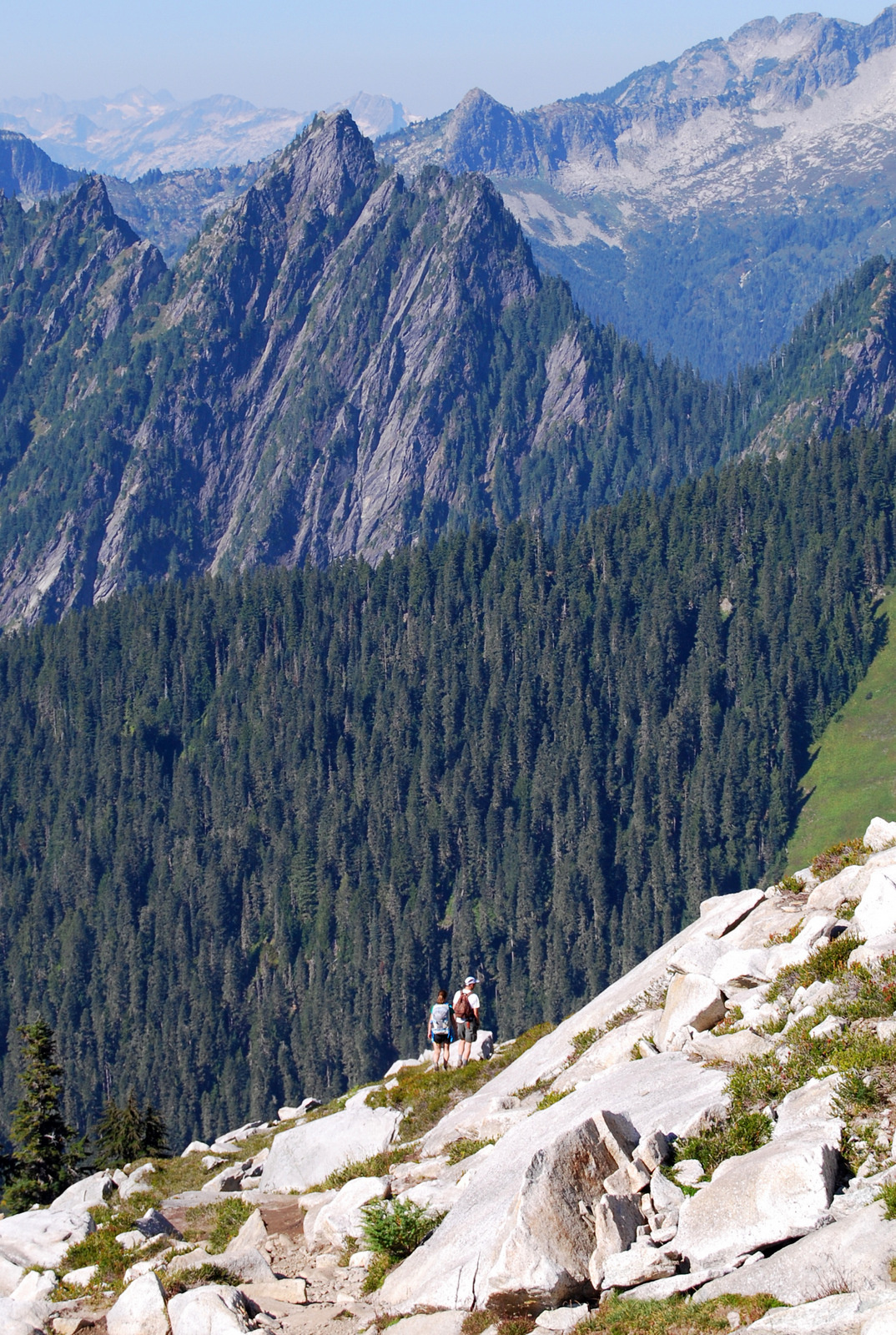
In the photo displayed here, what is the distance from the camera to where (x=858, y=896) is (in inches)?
1654

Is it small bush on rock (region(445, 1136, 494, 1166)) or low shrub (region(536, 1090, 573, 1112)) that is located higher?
low shrub (region(536, 1090, 573, 1112))

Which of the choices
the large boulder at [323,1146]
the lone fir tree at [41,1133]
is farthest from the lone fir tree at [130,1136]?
the large boulder at [323,1146]

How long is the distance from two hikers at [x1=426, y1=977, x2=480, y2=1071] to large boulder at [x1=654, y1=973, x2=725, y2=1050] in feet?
47.7

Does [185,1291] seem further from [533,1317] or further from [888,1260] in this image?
[888,1260]

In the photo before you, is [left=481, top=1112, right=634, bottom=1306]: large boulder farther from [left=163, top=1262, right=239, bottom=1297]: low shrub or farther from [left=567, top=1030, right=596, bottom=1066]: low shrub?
[left=567, top=1030, right=596, bottom=1066]: low shrub

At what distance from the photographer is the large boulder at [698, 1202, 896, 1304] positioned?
23953 millimetres

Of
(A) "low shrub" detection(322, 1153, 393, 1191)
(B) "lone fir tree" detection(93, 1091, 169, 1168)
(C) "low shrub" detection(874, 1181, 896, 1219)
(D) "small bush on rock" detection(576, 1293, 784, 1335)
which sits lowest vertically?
(B) "lone fir tree" detection(93, 1091, 169, 1168)

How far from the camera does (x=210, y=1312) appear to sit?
31406 mm

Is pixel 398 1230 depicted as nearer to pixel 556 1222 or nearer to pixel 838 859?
pixel 556 1222

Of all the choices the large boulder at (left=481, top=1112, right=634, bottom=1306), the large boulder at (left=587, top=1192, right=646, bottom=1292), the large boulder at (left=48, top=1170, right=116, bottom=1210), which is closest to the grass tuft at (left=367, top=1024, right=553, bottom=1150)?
the large boulder at (left=48, top=1170, right=116, bottom=1210)

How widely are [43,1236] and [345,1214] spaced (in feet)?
35.0

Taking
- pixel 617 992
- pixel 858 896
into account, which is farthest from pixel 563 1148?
pixel 617 992

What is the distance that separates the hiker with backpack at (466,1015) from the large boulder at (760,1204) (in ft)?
86.7

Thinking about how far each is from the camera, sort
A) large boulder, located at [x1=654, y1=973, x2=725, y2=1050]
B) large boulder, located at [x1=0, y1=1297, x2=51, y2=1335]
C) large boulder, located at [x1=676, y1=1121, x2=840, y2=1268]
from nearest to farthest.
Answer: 1. large boulder, located at [x1=676, y1=1121, x2=840, y2=1268]
2. large boulder, located at [x1=0, y1=1297, x2=51, y2=1335]
3. large boulder, located at [x1=654, y1=973, x2=725, y2=1050]
